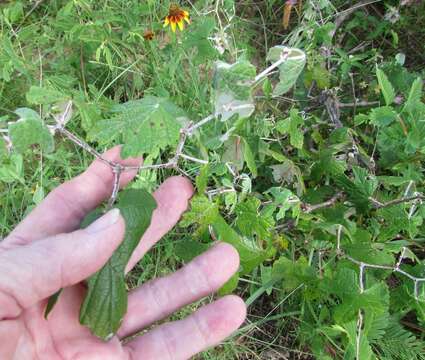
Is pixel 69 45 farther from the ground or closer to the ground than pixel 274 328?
farther from the ground

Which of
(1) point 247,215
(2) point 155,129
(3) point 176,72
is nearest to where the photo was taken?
(2) point 155,129

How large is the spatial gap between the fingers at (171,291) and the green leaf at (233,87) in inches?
23.0

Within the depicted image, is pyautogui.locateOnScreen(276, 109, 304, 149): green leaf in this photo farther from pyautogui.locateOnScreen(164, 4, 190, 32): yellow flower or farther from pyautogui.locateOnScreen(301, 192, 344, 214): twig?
pyautogui.locateOnScreen(164, 4, 190, 32): yellow flower

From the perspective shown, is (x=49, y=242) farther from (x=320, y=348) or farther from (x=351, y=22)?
(x=351, y=22)

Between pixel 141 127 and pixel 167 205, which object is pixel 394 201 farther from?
pixel 141 127

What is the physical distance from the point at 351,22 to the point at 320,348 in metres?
1.52

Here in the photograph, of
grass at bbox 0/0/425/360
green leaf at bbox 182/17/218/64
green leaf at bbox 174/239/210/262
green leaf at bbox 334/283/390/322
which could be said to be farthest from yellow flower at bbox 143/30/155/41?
green leaf at bbox 334/283/390/322

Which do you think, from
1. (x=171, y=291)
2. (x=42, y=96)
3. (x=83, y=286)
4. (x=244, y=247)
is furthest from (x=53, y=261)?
(x=244, y=247)

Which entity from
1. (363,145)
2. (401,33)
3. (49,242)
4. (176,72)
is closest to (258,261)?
(49,242)

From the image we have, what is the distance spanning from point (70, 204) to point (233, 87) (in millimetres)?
717

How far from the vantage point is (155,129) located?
1.25 m

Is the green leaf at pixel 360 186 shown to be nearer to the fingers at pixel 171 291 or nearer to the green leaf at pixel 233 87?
the fingers at pixel 171 291

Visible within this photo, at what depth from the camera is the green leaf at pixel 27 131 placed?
3.97 ft

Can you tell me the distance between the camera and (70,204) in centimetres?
170
